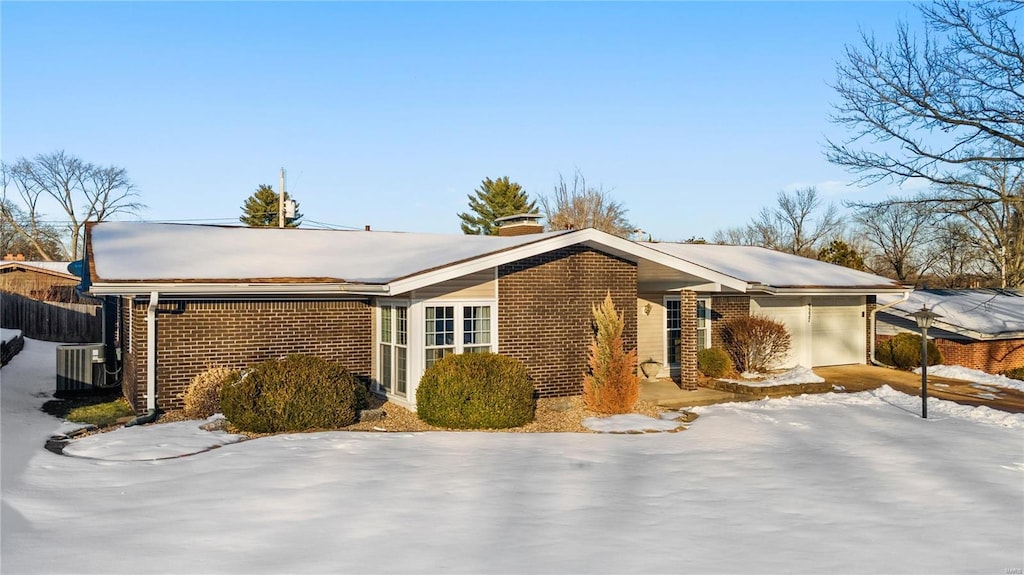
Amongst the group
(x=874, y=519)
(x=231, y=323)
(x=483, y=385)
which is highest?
(x=231, y=323)

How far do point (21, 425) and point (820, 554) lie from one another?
1190 cm

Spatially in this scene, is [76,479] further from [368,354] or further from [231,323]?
[368,354]

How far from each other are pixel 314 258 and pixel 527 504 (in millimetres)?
9159

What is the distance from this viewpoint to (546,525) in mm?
6957

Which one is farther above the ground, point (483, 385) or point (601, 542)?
point (483, 385)

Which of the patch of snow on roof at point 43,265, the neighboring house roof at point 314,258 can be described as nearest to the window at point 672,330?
the neighboring house roof at point 314,258

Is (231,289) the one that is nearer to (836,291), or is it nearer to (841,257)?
(836,291)

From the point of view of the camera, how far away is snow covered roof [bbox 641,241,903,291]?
18.9m

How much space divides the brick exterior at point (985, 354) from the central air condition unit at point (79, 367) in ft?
71.0

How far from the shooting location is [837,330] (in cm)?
2089

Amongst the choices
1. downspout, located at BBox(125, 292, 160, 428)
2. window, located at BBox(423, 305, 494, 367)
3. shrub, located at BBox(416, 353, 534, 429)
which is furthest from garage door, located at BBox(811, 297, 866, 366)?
downspout, located at BBox(125, 292, 160, 428)

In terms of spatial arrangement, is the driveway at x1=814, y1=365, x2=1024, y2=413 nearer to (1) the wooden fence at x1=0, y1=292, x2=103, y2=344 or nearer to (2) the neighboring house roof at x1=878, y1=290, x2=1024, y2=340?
(2) the neighboring house roof at x1=878, y1=290, x2=1024, y2=340

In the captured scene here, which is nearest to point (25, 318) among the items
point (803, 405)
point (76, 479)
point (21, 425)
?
point (21, 425)

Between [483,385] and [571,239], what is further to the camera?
[571,239]
